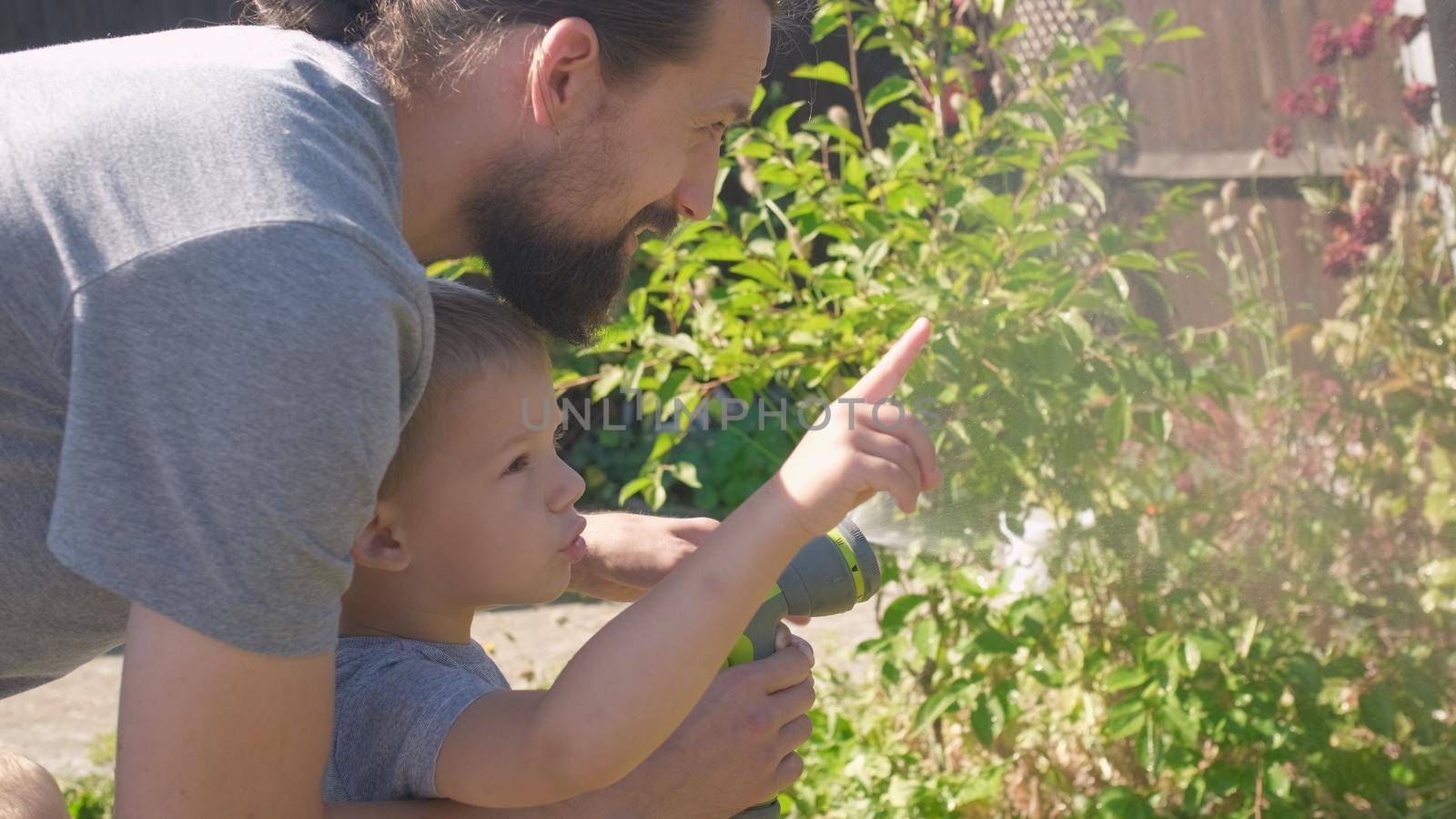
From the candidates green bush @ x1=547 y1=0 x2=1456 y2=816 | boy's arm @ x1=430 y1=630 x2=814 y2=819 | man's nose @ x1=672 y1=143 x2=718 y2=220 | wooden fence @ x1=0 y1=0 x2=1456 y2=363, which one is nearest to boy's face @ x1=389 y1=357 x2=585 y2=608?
boy's arm @ x1=430 y1=630 x2=814 y2=819

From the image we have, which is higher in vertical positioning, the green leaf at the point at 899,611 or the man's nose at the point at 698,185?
the man's nose at the point at 698,185

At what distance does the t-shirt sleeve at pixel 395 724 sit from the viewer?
4.83 feet

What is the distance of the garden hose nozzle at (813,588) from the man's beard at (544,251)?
0.44 meters

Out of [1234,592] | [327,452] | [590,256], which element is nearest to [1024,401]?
[1234,592]

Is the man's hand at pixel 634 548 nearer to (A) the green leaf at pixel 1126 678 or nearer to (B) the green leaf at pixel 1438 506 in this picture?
(A) the green leaf at pixel 1126 678

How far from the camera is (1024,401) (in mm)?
2459

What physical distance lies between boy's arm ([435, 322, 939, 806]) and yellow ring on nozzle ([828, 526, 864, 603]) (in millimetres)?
363

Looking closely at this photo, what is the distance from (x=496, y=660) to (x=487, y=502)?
9.11 feet

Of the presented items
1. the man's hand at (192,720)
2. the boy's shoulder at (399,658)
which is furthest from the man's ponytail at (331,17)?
the man's hand at (192,720)

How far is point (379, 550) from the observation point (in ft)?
5.26

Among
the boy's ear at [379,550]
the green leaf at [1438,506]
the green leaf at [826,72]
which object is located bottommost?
the green leaf at [1438,506]

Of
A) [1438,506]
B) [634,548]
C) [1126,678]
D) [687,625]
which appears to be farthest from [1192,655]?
[687,625]

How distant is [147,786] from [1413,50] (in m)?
1.92

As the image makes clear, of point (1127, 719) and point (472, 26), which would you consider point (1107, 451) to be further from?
point (472, 26)
